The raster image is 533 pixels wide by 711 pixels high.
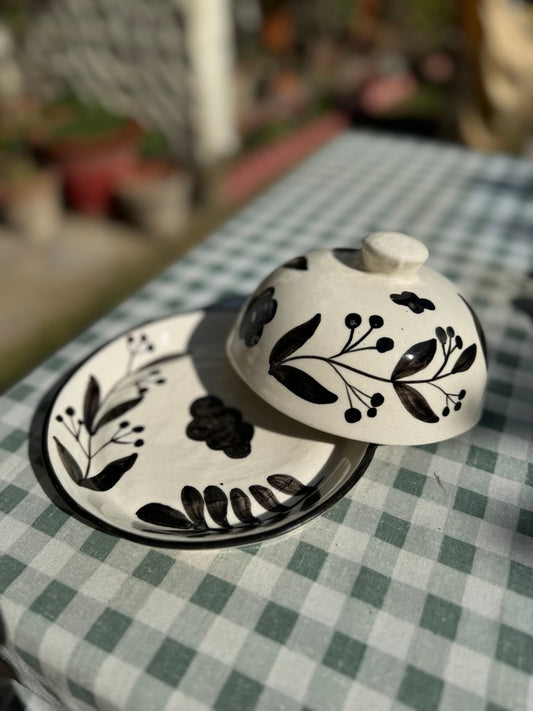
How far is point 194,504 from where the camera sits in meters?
0.74

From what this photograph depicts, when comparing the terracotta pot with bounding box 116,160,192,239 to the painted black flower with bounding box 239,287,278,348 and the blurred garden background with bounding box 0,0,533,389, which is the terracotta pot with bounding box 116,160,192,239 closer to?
the blurred garden background with bounding box 0,0,533,389

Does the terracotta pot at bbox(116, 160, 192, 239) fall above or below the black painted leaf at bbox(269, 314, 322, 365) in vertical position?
below

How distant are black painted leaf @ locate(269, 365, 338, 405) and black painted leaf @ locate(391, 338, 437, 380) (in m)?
0.09

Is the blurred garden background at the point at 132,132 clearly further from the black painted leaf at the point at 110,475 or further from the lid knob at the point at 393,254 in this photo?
the lid knob at the point at 393,254

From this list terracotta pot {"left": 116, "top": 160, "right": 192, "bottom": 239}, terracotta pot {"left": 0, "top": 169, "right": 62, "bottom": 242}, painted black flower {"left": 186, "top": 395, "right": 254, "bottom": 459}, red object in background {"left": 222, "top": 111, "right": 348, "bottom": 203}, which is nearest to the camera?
painted black flower {"left": 186, "top": 395, "right": 254, "bottom": 459}

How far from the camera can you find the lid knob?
2.43 feet

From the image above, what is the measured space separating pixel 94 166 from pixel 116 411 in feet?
9.24

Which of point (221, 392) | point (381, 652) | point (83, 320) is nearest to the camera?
point (381, 652)

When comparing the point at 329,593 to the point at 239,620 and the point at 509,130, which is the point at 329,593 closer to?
the point at 239,620

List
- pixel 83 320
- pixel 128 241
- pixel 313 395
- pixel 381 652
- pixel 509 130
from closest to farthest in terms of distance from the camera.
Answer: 1. pixel 381 652
2. pixel 313 395
3. pixel 509 130
4. pixel 83 320
5. pixel 128 241

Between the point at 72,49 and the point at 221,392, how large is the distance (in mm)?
3781

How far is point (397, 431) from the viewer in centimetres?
72

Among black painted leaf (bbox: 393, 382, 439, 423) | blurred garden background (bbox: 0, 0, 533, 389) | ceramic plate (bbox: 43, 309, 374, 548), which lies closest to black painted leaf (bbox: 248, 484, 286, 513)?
ceramic plate (bbox: 43, 309, 374, 548)

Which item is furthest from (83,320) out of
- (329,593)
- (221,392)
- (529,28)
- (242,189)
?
(529,28)
